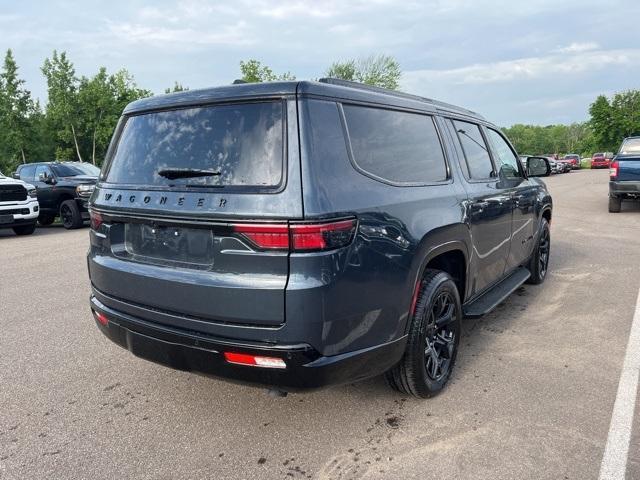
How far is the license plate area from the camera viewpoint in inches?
101

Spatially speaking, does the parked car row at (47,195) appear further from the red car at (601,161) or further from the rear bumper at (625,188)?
the red car at (601,161)

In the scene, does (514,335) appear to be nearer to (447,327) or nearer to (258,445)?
(447,327)

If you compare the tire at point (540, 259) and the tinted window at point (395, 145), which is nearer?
the tinted window at point (395, 145)

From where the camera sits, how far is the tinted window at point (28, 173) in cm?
1447

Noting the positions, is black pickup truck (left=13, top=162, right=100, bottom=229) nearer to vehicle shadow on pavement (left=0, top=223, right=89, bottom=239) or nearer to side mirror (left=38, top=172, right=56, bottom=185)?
side mirror (left=38, top=172, right=56, bottom=185)

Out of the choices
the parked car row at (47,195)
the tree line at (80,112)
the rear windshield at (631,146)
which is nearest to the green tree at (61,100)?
the tree line at (80,112)

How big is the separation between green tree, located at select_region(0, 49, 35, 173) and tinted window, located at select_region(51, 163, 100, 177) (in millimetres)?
24330

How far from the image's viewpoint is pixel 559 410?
3117 mm

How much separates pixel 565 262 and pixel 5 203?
11.6 m

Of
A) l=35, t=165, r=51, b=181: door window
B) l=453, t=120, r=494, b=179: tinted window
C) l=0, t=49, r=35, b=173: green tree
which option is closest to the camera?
l=453, t=120, r=494, b=179: tinted window

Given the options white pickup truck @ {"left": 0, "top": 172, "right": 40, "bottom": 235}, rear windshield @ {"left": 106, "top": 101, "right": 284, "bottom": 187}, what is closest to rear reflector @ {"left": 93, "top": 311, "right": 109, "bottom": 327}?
rear windshield @ {"left": 106, "top": 101, "right": 284, "bottom": 187}

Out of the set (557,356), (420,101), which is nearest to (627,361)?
(557,356)

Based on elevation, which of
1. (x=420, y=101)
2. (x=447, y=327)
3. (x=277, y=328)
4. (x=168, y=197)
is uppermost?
(x=420, y=101)

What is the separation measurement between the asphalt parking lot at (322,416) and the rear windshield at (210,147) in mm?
1414
